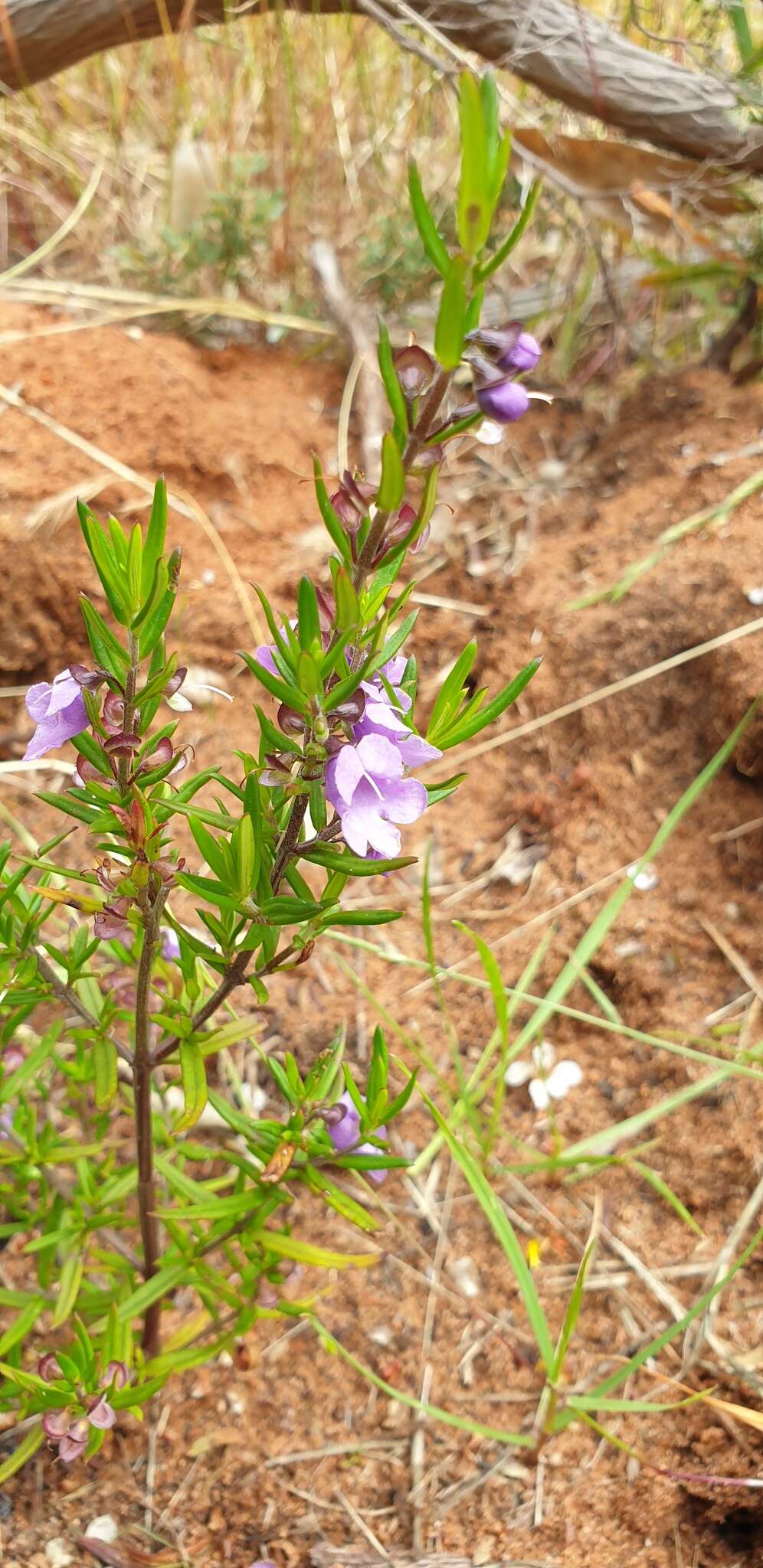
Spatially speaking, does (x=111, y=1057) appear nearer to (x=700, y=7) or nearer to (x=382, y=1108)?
(x=382, y=1108)

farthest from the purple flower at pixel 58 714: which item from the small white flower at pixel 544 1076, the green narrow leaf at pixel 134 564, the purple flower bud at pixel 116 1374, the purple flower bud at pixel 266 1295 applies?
the small white flower at pixel 544 1076

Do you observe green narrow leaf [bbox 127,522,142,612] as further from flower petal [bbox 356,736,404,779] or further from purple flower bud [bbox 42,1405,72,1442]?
purple flower bud [bbox 42,1405,72,1442]

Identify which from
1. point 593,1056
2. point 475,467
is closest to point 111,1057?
point 593,1056

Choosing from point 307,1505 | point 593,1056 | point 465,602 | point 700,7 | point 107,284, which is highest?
point 700,7

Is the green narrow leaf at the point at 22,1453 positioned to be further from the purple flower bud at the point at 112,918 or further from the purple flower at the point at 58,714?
the purple flower at the point at 58,714

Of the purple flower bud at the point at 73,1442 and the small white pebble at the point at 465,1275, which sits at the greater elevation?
the purple flower bud at the point at 73,1442

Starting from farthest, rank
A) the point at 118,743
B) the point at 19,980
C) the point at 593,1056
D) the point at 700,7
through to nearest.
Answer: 1. the point at 700,7
2. the point at 593,1056
3. the point at 19,980
4. the point at 118,743

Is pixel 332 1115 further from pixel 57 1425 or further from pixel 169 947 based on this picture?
pixel 57 1425
